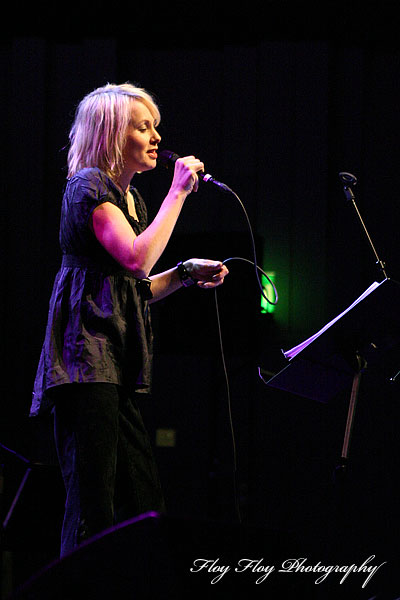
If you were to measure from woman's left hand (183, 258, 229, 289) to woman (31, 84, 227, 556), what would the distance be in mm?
191

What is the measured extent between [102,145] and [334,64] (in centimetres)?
283

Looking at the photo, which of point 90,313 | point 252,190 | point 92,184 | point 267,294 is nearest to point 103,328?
point 90,313

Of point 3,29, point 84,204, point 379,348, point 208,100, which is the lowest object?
point 379,348

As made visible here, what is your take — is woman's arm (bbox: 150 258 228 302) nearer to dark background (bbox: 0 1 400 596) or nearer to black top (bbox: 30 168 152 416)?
black top (bbox: 30 168 152 416)

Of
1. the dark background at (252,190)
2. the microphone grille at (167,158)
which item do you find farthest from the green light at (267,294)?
the microphone grille at (167,158)

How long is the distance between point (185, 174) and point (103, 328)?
0.47 metres

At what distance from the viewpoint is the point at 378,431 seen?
13.5ft

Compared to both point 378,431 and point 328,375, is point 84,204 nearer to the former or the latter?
point 328,375

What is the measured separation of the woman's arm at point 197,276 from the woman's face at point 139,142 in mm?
313

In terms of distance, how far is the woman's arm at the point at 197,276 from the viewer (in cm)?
208

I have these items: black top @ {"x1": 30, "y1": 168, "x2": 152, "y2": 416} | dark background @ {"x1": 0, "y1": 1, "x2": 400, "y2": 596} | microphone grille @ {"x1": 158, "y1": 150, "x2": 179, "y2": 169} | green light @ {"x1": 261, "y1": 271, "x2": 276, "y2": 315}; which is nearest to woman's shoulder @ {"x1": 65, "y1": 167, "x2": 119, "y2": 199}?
black top @ {"x1": 30, "y1": 168, "x2": 152, "y2": 416}

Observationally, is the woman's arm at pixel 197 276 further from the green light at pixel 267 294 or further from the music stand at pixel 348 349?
the green light at pixel 267 294

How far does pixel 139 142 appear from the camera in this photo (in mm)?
1996

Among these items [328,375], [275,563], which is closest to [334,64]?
[328,375]
